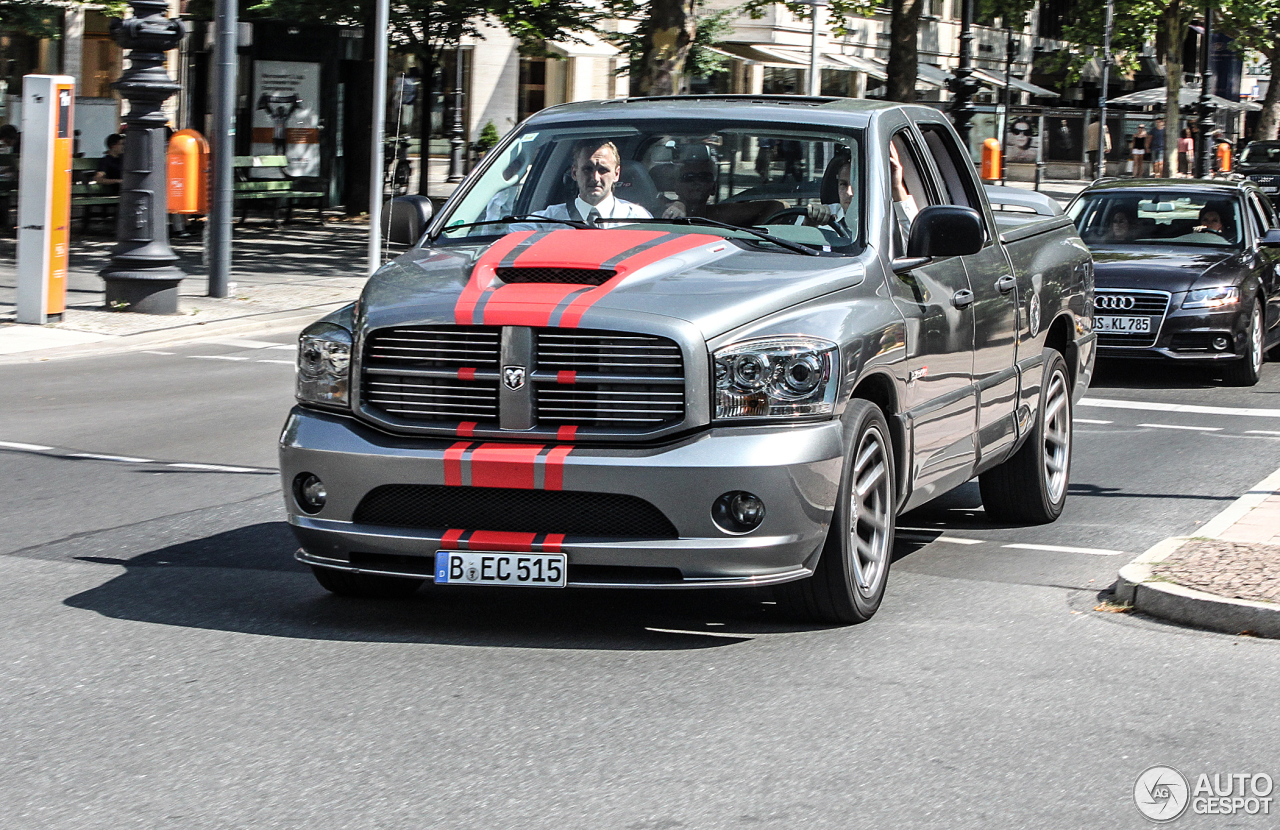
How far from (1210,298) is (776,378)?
9.81 m

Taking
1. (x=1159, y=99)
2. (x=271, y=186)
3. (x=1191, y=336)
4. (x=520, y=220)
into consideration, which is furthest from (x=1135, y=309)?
(x=1159, y=99)

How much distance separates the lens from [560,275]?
19.6 ft

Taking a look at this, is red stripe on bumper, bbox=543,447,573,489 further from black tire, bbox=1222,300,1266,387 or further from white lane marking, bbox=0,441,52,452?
black tire, bbox=1222,300,1266,387

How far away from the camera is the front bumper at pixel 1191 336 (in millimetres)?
14570

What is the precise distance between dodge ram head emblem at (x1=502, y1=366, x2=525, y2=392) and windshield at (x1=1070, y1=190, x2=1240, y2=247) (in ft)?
35.9

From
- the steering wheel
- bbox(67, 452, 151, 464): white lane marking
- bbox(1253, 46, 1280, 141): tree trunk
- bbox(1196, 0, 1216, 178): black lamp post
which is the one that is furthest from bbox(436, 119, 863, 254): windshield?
bbox(1253, 46, 1280, 141): tree trunk

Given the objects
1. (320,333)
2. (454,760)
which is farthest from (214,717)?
(320,333)

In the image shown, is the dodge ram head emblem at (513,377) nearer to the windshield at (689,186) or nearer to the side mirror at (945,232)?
the windshield at (689,186)

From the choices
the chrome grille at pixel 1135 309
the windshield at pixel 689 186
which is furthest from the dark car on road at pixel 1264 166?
the windshield at pixel 689 186

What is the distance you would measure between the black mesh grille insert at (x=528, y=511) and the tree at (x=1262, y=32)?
168ft

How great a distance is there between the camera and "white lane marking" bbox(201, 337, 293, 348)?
16.2 metres

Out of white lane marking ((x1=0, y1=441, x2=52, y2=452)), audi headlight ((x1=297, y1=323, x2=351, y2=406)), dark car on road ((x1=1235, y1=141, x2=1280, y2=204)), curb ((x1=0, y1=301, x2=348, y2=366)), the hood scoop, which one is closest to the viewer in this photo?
the hood scoop

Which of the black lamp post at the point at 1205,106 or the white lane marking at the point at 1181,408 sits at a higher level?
the black lamp post at the point at 1205,106

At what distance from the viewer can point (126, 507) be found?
28.2ft
